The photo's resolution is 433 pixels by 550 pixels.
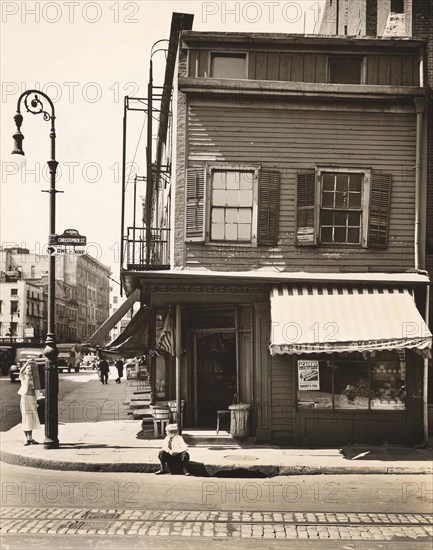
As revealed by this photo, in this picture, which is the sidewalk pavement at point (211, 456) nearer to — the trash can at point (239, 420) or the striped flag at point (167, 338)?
the trash can at point (239, 420)

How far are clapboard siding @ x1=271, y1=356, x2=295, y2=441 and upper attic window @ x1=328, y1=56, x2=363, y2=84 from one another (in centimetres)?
694

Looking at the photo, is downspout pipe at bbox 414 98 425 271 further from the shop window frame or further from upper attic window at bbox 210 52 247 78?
upper attic window at bbox 210 52 247 78

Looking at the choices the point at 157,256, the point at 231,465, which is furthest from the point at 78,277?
the point at 231,465

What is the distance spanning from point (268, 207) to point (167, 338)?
4015 mm

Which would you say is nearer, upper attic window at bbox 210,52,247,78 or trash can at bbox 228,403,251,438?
trash can at bbox 228,403,251,438

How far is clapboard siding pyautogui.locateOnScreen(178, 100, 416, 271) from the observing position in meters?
15.7

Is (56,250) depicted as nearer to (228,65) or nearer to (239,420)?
(239,420)

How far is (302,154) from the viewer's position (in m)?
15.8

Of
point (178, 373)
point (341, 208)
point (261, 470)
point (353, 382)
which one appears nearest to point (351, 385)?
point (353, 382)

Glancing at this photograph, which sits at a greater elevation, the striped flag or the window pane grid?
the window pane grid

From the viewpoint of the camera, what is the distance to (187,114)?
51.8ft

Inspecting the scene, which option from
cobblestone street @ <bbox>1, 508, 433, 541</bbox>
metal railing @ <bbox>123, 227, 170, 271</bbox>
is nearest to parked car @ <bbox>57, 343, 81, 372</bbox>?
metal railing @ <bbox>123, 227, 170, 271</bbox>

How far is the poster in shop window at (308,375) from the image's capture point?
15148mm

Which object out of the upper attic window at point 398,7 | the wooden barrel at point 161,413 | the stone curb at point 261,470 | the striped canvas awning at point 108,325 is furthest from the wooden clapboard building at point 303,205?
the upper attic window at point 398,7
